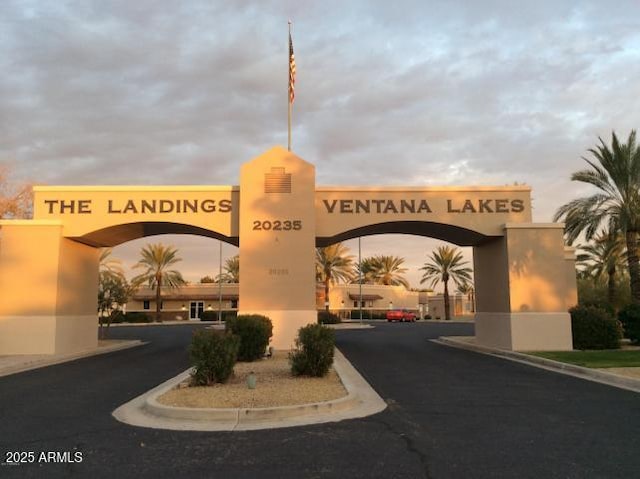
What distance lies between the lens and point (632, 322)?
23.3 meters

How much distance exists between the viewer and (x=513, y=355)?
65.4 ft

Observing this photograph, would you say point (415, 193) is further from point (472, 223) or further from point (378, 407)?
point (378, 407)

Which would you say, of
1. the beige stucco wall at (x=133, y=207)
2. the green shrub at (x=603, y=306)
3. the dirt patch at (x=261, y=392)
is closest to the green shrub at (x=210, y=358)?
the dirt patch at (x=261, y=392)

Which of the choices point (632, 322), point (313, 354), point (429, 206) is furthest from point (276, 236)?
point (632, 322)

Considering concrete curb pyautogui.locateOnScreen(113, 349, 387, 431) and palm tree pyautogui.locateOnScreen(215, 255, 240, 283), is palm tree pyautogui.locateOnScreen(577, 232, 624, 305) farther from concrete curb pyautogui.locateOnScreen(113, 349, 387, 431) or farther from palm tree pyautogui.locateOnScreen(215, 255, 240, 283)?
palm tree pyautogui.locateOnScreen(215, 255, 240, 283)

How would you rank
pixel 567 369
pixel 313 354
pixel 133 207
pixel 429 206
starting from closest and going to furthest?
pixel 313 354 → pixel 567 369 → pixel 133 207 → pixel 429 206

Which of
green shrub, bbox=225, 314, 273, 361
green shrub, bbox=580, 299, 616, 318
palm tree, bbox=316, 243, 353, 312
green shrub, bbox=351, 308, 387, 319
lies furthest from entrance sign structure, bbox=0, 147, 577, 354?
green shrub, bbox=351, 308, 387, 319

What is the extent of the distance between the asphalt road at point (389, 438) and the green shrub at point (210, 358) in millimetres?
1566

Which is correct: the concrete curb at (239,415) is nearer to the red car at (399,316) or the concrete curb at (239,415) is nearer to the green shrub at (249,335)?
the green shrub at (249,335)

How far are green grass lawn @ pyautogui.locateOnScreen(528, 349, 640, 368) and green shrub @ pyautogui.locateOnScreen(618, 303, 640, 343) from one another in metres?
2.65

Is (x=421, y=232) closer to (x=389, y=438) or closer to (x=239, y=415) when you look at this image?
(x=239, y=415)

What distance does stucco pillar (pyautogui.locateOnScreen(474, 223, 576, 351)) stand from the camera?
71.4 feet

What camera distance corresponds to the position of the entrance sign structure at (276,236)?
2162 cm

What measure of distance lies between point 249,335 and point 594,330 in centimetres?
1357
